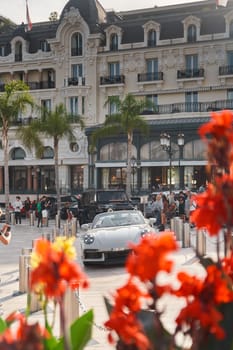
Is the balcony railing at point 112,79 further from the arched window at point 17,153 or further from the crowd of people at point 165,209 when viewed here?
the crowd of people at point 165,209

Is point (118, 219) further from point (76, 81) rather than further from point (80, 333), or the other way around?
point (76, 81)

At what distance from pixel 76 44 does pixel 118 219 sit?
40.1 meters

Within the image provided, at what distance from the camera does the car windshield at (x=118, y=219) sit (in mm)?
13195

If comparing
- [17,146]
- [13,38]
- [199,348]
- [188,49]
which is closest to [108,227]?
[199,348]

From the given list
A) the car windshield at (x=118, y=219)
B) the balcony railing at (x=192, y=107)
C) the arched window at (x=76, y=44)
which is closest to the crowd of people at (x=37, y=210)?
the car windshield at (x=118, y=219)

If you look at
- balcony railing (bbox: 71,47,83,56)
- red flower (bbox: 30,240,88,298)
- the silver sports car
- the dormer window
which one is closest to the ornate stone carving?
balcony railing (bbox: 71,47,83,56)

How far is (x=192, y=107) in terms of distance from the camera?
4519 cm

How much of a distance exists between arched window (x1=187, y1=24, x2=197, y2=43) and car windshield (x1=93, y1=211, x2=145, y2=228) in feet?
121

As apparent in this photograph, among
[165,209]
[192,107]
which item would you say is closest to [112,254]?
[165,209]

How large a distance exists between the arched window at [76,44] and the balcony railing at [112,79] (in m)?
3.83

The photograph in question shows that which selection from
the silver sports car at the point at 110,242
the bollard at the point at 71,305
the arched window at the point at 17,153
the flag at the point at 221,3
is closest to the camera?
the bollard at the point at 71,305

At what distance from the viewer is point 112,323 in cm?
186

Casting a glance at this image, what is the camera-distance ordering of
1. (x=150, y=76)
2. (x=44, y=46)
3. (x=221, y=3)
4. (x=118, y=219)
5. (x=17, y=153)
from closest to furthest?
1. (x=118, y=219)
2. (x=150, y=76)
3. (x=221, y=3)
4. (x=17, y=153)
5. (x=44, y=46)

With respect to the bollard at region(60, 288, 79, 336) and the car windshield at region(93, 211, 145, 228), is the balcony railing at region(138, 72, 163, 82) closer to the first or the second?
the car windshield at region(93, 211, 145, 228)
